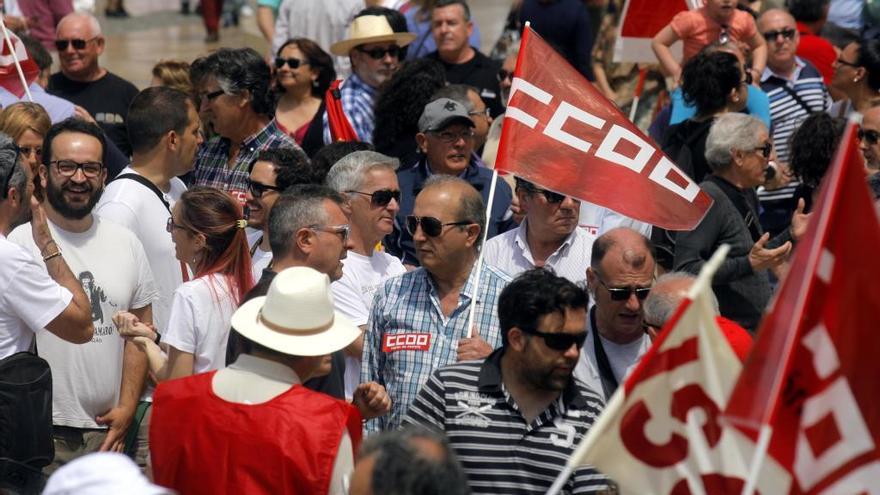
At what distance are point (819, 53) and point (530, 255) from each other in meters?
5.76

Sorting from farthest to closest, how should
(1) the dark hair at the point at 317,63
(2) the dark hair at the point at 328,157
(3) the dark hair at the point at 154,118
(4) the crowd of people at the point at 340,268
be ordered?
(1) the dark hair at the point at 317,63, (2) the dark hair at the point at 328,157, (3) the dark hair at the point at 154,118, (4) the crowd of people at the point at 340,268

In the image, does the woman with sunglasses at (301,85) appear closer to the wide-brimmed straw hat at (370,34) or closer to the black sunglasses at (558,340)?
the wide-brimmed straw hat at (370,34)

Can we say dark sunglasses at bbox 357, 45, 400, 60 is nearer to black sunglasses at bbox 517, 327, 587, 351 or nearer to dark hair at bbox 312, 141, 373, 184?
dark hair at bbox 312, 141, 373, 184

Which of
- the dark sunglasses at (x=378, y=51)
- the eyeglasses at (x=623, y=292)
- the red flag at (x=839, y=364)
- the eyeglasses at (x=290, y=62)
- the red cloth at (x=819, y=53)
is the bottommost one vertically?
the red cloth at (x=819, y=53)

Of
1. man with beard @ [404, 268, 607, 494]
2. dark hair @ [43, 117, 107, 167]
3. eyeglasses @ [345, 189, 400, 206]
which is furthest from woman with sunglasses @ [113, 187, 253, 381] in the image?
man with beard @ [404, 268, 607, 494]

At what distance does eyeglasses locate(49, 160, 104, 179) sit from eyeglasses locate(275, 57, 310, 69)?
327cm

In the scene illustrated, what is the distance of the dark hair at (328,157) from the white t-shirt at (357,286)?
913 mm

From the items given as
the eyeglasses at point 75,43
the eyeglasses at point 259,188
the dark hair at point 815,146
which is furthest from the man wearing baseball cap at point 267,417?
the eyeglasses at point 75,43

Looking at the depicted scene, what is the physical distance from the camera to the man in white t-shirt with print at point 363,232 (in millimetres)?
6359

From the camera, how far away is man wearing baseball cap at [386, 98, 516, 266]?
7754 millimetres

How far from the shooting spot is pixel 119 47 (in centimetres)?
1812

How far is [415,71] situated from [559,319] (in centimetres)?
417

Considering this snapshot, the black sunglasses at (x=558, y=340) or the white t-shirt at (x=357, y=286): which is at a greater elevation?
the black sunglasses at (x=558, y=340)

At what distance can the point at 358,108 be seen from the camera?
31.1 ft
